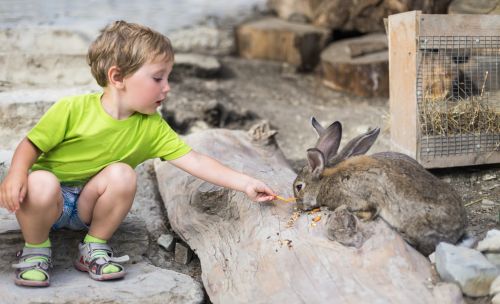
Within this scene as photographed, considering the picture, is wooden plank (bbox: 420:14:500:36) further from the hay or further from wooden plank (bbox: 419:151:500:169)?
wooden plank (bbox: 419:151:500:169)

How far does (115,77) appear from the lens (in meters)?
3.19

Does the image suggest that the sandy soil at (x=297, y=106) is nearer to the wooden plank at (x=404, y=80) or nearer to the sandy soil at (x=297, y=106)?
the sandy soil at (x=297, y=106)

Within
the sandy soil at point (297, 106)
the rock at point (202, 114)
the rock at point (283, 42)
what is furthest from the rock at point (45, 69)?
the rock at point (283, 42)

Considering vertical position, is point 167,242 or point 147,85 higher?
point 147,85

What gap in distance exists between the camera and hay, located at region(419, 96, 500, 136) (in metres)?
4.26

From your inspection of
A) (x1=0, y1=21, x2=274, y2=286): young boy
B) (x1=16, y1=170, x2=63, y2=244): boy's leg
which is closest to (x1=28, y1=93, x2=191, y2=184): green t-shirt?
(x1=0, y1=21, x2=274, y2=286): young boy

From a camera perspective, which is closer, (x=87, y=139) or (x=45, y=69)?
(x=87, y=139)

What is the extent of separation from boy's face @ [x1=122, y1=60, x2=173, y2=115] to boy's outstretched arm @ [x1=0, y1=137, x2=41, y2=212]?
0.54m

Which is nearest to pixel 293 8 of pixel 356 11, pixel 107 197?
pixel 356 11

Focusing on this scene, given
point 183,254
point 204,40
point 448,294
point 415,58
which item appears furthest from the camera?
point 204,40

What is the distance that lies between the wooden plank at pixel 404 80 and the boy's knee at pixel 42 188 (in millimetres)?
2359

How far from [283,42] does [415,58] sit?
4105 millimetres

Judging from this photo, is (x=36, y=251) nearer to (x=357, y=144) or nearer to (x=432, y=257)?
(x=357, y=144)

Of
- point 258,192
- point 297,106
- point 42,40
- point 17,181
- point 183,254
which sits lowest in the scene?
point 297,106
